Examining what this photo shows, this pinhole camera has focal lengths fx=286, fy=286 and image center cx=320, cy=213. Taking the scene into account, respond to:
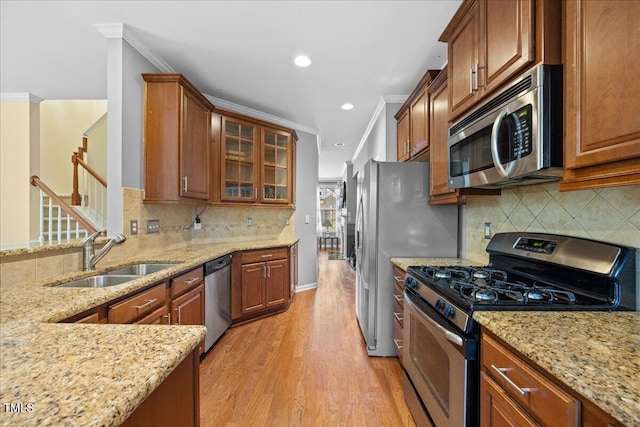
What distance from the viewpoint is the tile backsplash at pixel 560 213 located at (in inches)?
45.5

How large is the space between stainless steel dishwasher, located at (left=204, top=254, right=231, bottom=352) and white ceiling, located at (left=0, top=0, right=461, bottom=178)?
187 centimetres

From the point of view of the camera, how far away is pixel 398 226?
245 centimetres

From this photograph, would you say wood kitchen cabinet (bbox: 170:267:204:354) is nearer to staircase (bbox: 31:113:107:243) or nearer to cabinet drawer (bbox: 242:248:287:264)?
cabinet drawer (bbox: 242:248:287:264)

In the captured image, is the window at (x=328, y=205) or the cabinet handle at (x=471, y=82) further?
the window at (x=328, y=205)

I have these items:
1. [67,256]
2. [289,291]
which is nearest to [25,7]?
[67,256]

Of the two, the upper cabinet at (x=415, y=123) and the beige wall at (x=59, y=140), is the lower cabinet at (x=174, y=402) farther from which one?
the beige wall at (x=59, y=140)

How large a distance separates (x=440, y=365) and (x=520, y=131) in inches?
43.5

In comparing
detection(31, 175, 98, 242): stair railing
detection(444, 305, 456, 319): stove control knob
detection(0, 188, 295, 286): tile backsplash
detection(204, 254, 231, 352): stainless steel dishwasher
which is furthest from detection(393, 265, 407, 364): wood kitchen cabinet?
detection(31, 175, 98, 242): stair railing

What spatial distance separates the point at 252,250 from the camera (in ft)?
10.5

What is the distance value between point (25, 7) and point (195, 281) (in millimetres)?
2262

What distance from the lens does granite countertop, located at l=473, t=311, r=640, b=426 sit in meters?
0.61

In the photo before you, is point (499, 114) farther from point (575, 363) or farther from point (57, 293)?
point (57, 293)

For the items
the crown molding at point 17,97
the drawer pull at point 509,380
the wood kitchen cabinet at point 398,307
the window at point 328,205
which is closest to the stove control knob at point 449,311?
the drawer pull at point 509,380

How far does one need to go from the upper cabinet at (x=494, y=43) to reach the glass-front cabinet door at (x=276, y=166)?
2.51m
